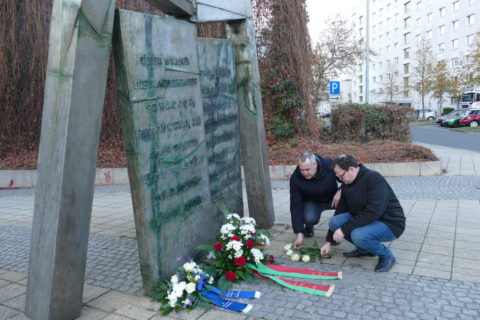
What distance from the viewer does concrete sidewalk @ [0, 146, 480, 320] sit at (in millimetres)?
3311

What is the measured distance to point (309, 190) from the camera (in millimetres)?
4945

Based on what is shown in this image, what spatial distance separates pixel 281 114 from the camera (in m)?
12.5

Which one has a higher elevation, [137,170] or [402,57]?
[402,57]

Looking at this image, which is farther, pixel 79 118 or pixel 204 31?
pixel 204 31

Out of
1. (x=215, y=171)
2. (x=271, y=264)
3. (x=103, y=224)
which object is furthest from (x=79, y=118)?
(x=103, y=224)

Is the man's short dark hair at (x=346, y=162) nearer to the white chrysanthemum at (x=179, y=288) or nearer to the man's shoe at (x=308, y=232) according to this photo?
the man's shoe at (x=308, y=232)

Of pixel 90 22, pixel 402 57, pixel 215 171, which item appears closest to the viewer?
pixel 90 22

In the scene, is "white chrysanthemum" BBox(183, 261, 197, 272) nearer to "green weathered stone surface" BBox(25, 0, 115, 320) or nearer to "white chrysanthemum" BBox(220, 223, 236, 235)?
"white chrysanthemum" BBox(220, 223, 236, 235)

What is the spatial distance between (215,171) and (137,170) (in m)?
1.52

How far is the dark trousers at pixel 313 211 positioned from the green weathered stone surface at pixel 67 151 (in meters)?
2.77

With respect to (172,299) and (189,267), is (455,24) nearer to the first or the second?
(189,267)

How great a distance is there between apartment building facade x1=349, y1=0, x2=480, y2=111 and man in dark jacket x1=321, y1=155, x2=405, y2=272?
40.9 metres

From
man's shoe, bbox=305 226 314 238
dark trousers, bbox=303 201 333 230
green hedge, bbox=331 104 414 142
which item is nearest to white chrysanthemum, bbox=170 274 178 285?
dark trousers, bbox=303 201 333 230

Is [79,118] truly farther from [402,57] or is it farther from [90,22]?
[402,57]
